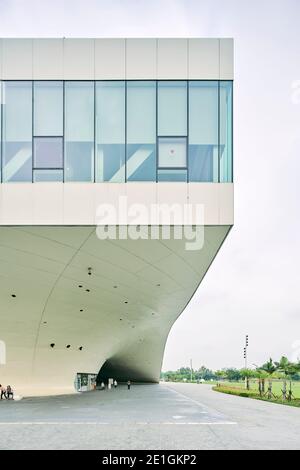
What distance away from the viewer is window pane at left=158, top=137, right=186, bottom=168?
622 inches

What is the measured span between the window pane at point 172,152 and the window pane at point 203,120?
278 mm

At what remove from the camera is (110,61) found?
16.0 m

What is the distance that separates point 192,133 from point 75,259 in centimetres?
685

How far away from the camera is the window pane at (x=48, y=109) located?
1598 centimetres

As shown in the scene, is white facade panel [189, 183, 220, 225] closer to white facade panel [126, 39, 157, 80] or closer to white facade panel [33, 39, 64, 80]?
white facade panel [126, 39, 157, 80]

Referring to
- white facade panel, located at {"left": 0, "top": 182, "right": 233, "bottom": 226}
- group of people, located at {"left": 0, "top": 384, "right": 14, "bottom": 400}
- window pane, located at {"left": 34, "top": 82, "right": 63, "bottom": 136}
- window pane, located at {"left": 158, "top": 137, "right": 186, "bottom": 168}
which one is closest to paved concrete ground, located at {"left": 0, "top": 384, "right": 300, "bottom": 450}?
white facade panel, located at {"left": 0, "top": 182, "right": 233, "bottom": 226}

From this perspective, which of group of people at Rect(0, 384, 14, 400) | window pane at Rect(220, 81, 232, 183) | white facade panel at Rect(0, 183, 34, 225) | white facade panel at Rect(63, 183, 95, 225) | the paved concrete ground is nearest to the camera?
the paved concrete ground

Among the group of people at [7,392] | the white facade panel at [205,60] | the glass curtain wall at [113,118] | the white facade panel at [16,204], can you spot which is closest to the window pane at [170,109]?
the glass curtain wall at [113,118]

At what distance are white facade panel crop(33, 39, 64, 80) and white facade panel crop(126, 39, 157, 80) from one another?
2.34m

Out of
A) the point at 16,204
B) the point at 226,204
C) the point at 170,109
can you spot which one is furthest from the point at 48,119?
the point at 226,204

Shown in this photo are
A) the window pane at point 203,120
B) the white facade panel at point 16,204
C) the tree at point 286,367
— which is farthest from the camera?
the tree at point 286,367

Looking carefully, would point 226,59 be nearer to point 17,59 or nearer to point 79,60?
point 79,60

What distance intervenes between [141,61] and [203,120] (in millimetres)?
2981

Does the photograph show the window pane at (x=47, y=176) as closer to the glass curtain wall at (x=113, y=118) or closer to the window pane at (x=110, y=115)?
the glass curtain wall at (x=113, y=118)
